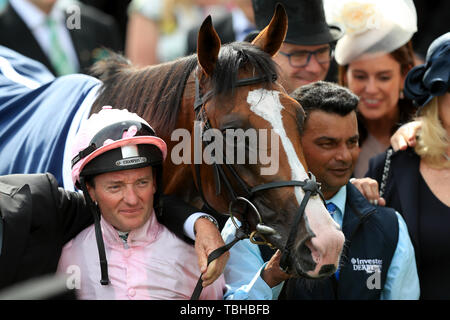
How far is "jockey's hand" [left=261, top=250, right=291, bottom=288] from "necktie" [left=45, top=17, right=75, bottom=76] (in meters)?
3.97

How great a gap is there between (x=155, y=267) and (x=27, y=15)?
4.06 m

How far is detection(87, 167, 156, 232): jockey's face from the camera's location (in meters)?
2.89

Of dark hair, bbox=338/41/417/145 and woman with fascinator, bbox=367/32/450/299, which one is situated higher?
dark hair, bbox=338/41/417/145

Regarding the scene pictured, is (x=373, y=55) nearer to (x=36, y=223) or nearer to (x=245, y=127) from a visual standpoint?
(x=245, y=127)

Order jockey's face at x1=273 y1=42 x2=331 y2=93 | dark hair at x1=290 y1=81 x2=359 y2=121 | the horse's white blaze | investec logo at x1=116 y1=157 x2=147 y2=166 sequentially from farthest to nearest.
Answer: jockey's face at x1=273 y1=42 x2=331 y2=93, dark hair at x1=290 y1=81 x2=359 y2=121, investec logo at x1=116 y1=157 x2=147 y2=166, the horse's white blaze

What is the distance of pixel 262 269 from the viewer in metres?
2.98

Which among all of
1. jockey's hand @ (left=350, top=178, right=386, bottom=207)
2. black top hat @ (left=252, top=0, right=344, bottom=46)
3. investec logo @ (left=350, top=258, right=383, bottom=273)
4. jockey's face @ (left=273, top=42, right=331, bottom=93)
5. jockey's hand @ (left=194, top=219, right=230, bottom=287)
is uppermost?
black top hat @ (left=252, top=0, right=344, bottom=46)

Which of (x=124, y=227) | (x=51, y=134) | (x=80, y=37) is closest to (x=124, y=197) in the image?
(x=124, y=227)

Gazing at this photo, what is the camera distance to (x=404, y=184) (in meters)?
3.80

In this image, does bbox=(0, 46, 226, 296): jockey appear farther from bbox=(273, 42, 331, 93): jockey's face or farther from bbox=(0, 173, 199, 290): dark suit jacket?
bbox=(273, 42, 331, 93): jockey's face

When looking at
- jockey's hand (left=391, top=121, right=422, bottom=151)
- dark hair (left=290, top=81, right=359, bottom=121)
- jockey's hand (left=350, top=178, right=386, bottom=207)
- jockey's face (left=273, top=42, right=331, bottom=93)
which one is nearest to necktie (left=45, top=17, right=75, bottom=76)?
jockey's face (left=273, top=42, right=331, bottom=93)

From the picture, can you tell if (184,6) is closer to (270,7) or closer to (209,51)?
(270,7)
